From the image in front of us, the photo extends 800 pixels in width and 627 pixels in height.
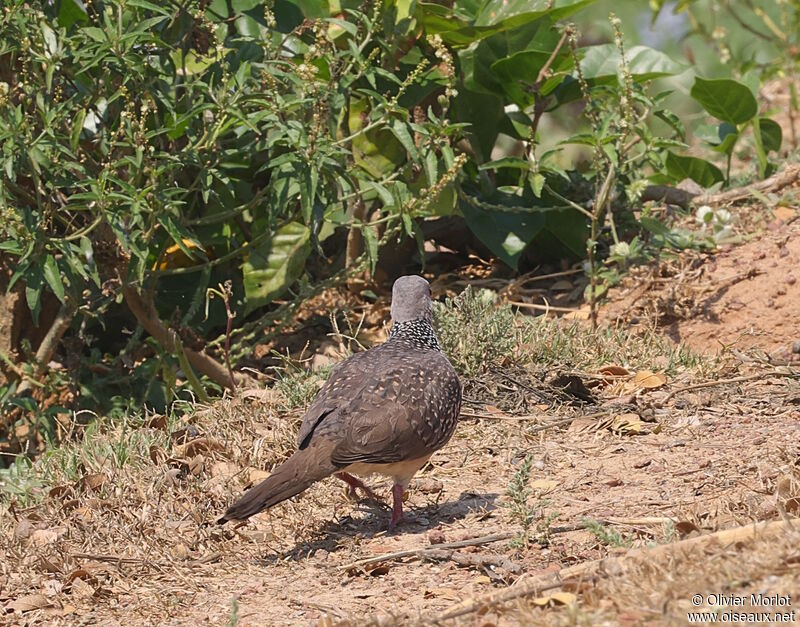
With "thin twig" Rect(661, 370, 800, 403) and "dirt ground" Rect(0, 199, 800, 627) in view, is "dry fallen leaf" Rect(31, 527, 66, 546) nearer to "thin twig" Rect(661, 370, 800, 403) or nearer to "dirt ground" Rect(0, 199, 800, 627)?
"dirt ground" Rect(0, 199, 800, 627)

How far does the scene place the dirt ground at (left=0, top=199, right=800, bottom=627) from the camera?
11.6 feet

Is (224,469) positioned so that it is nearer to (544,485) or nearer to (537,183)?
(544,485)

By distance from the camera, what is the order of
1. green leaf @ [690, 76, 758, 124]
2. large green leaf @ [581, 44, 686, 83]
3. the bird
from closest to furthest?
the bird
large green leaf @ [581, 44, 686, 83]
green leaf @ [690, 76, 758, 124]

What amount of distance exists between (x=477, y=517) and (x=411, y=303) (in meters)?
1.19

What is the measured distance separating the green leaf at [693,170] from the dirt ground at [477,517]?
1.77 m

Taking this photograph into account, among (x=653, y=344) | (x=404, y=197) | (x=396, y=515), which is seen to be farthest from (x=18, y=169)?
(x=653, y=344)

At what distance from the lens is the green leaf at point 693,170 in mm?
8180

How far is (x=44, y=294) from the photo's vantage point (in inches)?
272

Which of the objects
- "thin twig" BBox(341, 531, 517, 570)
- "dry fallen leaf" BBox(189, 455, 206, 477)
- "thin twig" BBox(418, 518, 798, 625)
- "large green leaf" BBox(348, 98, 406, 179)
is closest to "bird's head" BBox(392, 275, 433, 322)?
"dry fallen leaf" BBox(189, 455, 206, 477)

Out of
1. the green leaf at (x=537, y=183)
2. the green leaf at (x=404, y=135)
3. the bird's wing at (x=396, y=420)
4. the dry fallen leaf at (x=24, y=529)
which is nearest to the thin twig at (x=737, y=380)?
the bird's wing at (x=396, y=420)

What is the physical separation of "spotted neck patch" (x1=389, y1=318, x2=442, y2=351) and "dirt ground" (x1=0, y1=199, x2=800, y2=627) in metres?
0.56

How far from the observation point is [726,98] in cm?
794

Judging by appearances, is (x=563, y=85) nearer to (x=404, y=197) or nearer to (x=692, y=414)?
(x=404, y=197)

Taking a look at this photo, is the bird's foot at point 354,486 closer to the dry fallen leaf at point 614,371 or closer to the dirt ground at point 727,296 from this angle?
the dry fallen leaf at point 614,371
